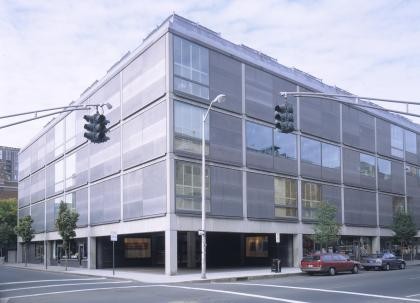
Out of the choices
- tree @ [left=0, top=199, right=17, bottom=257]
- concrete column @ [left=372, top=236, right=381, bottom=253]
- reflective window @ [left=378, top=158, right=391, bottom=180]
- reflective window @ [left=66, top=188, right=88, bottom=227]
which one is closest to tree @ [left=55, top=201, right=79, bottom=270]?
Answer: reflective window @ [left=66, top=188, right=88, bottom=227]

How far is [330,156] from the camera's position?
2077 inches

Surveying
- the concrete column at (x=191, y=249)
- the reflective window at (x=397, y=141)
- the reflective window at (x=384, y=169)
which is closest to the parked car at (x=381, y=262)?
the concrete column at (x=191, y=249)

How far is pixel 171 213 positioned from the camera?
120 ft

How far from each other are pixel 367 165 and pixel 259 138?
734 inches

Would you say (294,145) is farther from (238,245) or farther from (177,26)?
(177,26)

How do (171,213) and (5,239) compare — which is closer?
(171,213)

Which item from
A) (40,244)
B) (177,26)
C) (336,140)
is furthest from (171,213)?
(40,244)

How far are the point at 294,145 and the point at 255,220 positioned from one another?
8581 mm

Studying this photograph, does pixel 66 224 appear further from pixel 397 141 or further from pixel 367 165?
pixel 397 141

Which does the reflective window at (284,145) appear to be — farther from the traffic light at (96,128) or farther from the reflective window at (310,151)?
the traffic light at (96,128)

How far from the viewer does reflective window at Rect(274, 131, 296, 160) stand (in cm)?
4638

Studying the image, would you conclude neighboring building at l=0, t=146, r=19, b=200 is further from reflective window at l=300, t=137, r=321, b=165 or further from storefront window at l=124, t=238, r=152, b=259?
reflective window at l=300, t=137, r=321, b=165

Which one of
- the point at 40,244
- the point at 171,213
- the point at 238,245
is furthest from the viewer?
the point at 40,244

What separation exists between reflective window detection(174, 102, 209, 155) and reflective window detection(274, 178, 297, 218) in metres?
9.26
